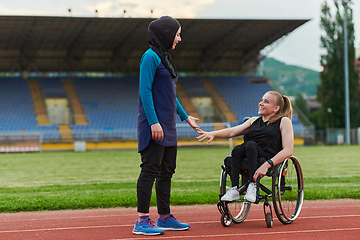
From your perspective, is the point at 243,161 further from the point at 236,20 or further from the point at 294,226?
the point at 236,20

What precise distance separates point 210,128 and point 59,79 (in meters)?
13.5

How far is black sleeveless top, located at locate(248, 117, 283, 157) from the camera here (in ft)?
15.5

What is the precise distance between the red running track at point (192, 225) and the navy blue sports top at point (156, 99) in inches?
36.3

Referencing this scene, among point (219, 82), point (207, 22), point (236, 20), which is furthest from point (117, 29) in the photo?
point (219, 82)

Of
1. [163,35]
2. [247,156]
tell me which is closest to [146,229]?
[247,156]

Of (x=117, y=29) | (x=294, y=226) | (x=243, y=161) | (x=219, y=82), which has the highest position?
(x=117, y=29)

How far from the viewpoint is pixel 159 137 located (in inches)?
166

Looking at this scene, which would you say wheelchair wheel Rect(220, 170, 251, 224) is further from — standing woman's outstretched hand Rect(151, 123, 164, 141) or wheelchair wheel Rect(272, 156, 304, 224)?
standing woman's outstretched hand Rect(151, 123, 164, 141)

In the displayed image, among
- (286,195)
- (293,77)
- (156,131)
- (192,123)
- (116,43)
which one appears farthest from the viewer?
(293,77)

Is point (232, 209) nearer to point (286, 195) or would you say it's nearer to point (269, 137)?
point (286, 195)

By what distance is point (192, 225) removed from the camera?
190 inches

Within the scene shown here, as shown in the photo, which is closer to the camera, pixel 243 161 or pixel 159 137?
pixel 159 137

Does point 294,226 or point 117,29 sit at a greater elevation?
point 117,29

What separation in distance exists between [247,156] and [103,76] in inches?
1390
